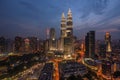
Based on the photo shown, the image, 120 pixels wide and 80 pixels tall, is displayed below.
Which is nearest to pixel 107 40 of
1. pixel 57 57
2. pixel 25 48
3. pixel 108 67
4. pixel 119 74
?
pixel 57 57

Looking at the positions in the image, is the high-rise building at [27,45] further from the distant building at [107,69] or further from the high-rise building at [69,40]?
the distant building at [107,69]

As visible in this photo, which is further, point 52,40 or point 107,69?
point 52,40

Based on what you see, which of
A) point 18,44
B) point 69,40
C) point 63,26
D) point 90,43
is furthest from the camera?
point 63,26

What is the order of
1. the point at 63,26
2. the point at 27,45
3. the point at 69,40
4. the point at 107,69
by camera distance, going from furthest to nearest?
the point at 27,45 → the point at 63,26 → the point at 69,40 → the point at 107,69

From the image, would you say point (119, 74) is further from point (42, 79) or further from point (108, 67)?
point (42, 79)

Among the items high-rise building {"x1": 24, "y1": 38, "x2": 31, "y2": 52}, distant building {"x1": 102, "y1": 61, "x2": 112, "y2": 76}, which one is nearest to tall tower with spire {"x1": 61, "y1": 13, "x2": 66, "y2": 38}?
high-rise building {"x1": 24, "y1": 38, "x2": 31, "y2": 52}

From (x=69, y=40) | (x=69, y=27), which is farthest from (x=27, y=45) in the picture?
(x=69, y=27)

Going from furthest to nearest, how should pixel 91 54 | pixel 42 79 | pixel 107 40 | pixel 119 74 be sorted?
pixel 107 40 < pixel 91 54 < pixel 119 74 < pixel 42 79

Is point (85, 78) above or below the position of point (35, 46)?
below

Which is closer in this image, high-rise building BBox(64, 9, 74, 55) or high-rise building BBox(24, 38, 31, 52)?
high-rise building BBox(64, 9, 74, 55)

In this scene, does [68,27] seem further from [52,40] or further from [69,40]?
[52,40]

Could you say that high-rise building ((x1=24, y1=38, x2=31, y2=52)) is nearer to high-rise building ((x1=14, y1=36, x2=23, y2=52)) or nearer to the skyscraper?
high-rise building ((x1=14, y1=36, x2=23, y2=52))
